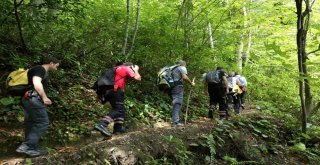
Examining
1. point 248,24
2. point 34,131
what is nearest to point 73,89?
point 34,131

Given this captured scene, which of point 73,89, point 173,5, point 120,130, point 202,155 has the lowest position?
point 202,155

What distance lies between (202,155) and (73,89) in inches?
168

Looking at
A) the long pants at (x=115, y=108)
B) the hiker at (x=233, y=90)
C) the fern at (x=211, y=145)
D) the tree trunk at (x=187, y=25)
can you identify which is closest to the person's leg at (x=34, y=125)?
the long pants at (x=115, y=108)

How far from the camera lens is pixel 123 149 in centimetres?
602

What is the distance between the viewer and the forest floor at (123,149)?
5391 millimetres

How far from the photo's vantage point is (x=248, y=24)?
1522 centimetres

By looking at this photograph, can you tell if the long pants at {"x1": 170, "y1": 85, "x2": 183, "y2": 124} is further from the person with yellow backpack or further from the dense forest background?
the person with yellow backpack

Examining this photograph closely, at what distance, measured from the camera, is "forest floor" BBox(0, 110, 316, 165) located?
17.7 ft

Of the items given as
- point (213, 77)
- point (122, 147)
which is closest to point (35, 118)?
point (122, 147)

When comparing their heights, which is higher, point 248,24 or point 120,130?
point 248,24

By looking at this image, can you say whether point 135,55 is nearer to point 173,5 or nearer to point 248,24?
point 173,5

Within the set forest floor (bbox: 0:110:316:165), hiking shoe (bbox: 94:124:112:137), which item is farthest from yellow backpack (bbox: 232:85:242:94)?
hiking shoe (bbox: 94:124:112:137)

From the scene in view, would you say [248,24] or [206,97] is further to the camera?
[248,24]

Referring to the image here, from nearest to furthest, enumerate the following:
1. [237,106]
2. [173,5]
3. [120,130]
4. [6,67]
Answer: [120,130] → [6,67] → [173,5] → [237,106]
